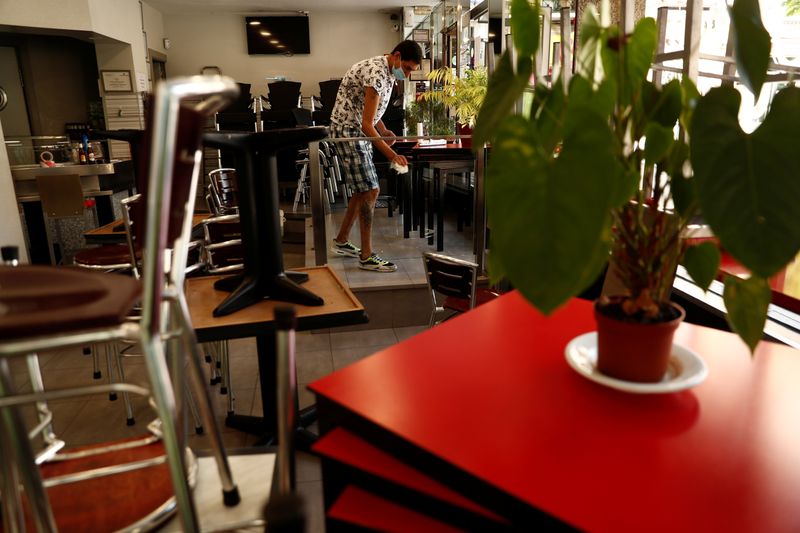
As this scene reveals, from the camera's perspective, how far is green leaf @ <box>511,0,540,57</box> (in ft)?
3.02

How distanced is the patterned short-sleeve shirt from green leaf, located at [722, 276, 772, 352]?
3.19 m

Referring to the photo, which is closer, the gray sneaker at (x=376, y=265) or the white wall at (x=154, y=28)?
the gray sneaker at (x=376, y=265)

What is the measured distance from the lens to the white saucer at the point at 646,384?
0.94 meters

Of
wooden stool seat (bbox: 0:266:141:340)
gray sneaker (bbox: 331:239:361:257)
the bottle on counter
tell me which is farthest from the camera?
gray sneaker (bbox: 331:239:361:257)

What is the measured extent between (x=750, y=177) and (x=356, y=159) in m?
3.32

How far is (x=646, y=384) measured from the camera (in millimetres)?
952

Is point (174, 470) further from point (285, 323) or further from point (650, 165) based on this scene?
point (650, 165)

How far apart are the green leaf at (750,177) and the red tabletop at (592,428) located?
28 cm

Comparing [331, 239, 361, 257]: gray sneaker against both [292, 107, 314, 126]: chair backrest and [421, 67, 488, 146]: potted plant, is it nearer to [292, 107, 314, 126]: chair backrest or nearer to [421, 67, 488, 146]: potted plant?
[421, 67, 488, 146]: potted plant

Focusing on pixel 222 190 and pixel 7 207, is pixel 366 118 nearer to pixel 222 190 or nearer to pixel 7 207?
pixel 222 190

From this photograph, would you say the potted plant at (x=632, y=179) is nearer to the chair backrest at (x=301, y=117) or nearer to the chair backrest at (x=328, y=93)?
the chair backrest at (x=301, y=117)

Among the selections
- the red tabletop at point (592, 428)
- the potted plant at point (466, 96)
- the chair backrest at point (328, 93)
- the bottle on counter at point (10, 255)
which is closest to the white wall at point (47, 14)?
the chair backrest at point (328, 93)

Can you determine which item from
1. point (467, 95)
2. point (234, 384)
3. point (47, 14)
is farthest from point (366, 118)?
point (47, 14)

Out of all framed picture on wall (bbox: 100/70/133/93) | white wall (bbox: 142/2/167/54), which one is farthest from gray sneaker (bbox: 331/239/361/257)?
white wall (bbox: 142/2/167/54)
